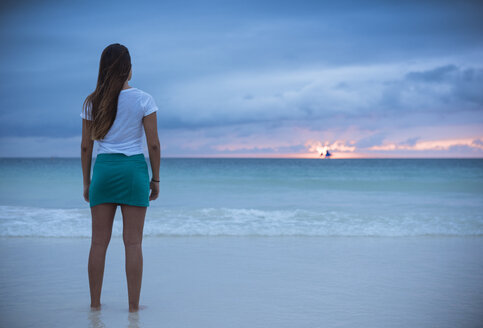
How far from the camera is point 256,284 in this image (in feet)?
12.2

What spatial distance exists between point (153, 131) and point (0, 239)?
4.63m

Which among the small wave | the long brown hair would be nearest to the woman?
the long brown hair

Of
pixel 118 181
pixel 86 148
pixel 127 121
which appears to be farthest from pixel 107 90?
pixel 118 181

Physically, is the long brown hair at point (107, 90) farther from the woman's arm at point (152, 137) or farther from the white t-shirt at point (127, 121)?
the woman's arm at point (152, 137)

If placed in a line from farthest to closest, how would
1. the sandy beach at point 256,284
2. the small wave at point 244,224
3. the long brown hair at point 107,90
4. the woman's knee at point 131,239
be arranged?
the small wave at point 244,224 < the sandy beach at point 256,284 < the woman's knee at point 131,239 < the long brown hair at point 107,90

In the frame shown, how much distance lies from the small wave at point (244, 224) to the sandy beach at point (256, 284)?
2.48 ft

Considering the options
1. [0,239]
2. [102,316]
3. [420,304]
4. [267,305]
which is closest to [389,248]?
[420,304]

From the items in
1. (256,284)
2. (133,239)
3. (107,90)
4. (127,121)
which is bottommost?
(256,284)

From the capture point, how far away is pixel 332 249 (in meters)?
5.26

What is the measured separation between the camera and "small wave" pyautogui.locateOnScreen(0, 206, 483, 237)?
6.58 m

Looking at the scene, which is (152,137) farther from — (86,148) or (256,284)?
(256,284)

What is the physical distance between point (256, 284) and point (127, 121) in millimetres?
1917

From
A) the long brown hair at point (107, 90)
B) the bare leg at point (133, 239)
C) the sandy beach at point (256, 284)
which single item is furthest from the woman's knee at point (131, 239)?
the long brown hair at point (107, 90)

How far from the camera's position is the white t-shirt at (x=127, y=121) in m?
2.63
